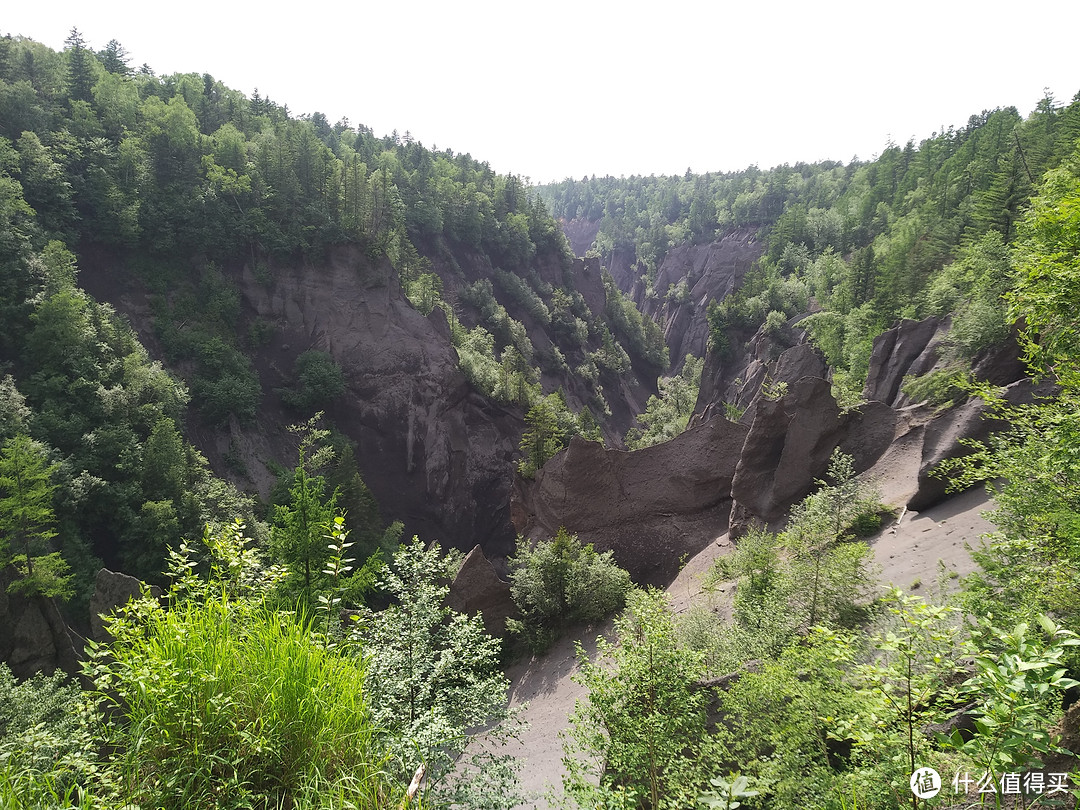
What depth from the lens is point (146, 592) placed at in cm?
422

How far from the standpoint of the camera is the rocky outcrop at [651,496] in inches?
1022

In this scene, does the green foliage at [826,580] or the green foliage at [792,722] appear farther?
the green foliage at [826,580]

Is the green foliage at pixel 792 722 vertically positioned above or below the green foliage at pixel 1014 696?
below

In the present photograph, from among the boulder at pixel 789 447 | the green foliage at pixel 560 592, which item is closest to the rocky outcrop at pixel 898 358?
the boulder at pixel 789 447

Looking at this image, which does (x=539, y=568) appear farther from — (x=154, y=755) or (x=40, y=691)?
(x=154, y=755)

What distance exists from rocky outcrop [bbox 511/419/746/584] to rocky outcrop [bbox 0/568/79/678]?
68.9ft

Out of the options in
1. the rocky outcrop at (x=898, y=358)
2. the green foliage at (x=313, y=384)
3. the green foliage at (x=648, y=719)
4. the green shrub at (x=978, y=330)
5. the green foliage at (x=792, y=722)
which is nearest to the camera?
the green foliage at (x=792, y=722)

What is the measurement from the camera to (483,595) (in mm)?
22047

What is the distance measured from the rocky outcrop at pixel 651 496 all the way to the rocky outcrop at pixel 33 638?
2101 centimetres

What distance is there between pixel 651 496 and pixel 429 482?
26258mm

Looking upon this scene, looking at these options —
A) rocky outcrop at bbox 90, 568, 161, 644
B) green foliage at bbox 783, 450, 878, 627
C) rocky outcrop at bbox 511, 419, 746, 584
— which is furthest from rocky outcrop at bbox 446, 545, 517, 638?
green foliage at bbox 783, 450, 878, 627

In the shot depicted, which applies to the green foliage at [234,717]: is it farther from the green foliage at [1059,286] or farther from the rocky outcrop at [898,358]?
the rocky outcrop at [898,358]

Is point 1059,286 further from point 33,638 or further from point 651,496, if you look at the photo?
point 33,638

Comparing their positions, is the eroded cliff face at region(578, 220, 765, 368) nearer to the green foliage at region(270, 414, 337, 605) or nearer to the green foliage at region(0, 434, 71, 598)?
the green foliage at region(270, 414, 337, 605)
